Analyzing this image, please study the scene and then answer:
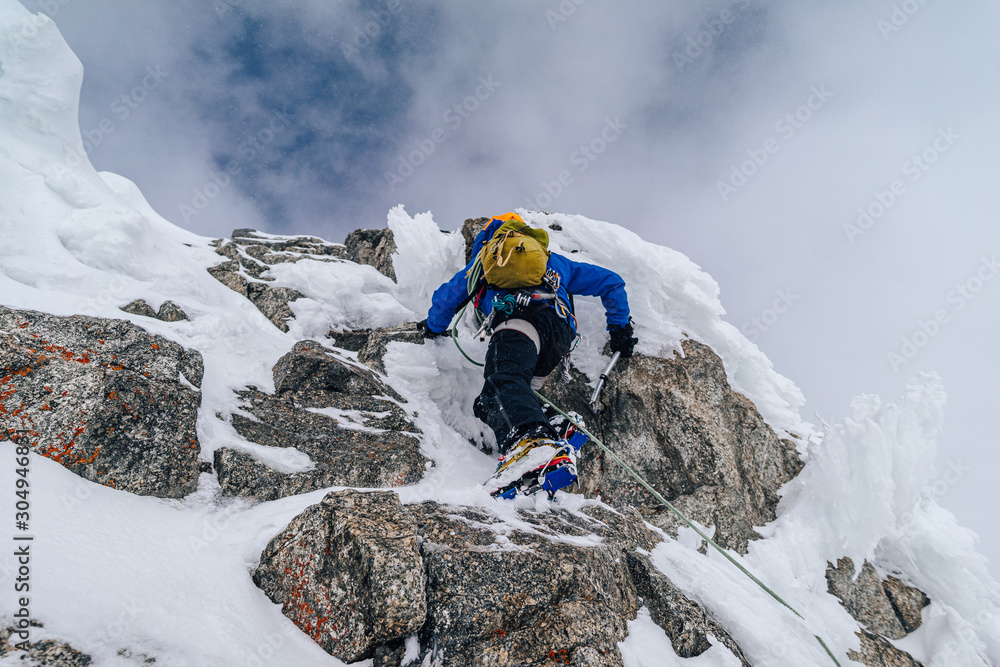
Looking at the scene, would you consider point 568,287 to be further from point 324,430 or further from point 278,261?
point 278,261

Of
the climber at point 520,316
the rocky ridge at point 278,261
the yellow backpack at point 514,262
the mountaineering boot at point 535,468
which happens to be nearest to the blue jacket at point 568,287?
the climber at point 520,316

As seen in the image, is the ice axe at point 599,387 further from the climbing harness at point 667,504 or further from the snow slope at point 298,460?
the snow slope at point 298,460

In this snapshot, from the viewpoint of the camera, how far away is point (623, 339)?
21.7 ft

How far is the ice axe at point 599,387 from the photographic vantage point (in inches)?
275

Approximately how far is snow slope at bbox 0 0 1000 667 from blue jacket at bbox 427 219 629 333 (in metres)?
1.47

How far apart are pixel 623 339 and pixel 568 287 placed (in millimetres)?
1326

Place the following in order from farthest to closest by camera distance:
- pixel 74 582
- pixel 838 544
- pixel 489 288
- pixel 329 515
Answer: pixel 838 544 → pixel 489 288 → pixel 329 515 → pixel 74 582

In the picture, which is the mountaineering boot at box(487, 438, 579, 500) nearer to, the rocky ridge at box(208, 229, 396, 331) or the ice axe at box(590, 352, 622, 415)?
the ice axe at box(590, 352, 622, 415)

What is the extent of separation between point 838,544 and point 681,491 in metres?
2.39

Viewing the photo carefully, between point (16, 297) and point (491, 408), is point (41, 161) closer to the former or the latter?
point (16, 297)

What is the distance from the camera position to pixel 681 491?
6.71 metres

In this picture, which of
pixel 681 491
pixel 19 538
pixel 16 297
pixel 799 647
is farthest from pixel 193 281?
pixel 799 647

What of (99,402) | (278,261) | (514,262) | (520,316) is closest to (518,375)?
(520,316)

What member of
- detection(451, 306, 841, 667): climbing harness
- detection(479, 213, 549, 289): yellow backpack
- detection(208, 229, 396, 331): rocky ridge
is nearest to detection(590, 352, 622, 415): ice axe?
detection(451, 306, 841, 667): climbing harness
